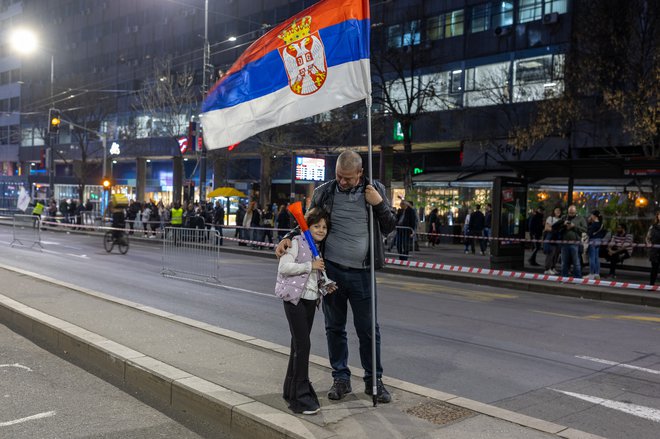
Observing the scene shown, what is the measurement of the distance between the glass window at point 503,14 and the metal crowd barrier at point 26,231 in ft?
71.8

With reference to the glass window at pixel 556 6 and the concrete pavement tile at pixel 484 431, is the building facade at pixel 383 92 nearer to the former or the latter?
the glass window at pixel 556 6

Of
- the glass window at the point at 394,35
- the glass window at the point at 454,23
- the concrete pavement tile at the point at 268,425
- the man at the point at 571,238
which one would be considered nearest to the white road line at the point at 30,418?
the concrete pavement tile at the point at 268,425

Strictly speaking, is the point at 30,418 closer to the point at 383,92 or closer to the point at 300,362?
the point at 300,362

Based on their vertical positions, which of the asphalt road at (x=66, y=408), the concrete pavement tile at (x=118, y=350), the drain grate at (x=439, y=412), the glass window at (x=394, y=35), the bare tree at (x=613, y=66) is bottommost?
the asphalt road at (x=66, y=408)

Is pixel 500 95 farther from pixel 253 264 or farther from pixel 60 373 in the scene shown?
pixel 60 373

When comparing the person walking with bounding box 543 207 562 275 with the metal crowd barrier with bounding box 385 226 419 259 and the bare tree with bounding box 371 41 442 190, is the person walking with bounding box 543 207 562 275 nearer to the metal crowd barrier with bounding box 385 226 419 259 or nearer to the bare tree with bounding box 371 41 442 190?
the metal crowd barrier with bounding box 385 226 419 259

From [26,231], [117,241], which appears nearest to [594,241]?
[117,241]

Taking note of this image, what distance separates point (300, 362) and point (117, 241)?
55.8 feet

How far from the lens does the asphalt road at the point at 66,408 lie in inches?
181

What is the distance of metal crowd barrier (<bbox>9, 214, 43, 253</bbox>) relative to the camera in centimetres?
2263

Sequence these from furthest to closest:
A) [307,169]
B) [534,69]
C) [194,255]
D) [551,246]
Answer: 1. [307,169]
2. [534,69]
3. [551,246]
4. [194,255]

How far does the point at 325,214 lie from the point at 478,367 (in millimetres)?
2882

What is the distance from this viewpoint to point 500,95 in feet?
87.9

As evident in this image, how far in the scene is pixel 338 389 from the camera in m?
4.77
